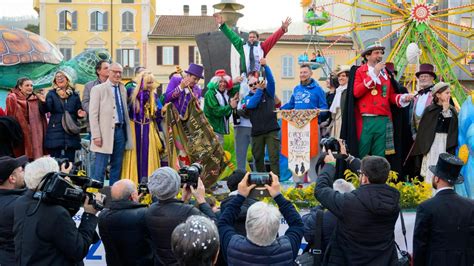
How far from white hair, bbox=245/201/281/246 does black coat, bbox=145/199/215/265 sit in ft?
2.90

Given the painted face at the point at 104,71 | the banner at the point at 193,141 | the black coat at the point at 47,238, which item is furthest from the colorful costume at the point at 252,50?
the black coat at the point at 47,238

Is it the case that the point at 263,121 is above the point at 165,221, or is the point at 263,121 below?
above

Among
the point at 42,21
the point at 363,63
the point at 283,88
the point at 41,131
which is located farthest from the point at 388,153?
the point at 42,21

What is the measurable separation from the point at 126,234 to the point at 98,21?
54.4 metres

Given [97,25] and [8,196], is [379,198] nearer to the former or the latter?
[8,196]

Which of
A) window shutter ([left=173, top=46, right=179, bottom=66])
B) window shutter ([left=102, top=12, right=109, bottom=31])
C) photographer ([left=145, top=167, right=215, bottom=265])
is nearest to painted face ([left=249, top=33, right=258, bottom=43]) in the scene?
photographer ([left=145, top=167, right=215, bottom=265])

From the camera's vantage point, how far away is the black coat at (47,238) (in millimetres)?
4930

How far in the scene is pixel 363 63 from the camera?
914 centimetres

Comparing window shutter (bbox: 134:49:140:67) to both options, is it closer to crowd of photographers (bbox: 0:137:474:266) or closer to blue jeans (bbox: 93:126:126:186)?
blue jeans (bbox: 93:126:126:186)

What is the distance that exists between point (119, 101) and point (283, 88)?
44.2m

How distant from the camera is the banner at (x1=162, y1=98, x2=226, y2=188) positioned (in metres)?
9.38

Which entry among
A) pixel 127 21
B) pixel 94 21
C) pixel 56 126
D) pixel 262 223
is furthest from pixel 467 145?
pixel 94 21

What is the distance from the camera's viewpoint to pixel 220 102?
10359 mm

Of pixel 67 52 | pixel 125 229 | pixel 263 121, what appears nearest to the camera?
pixel 125 229
